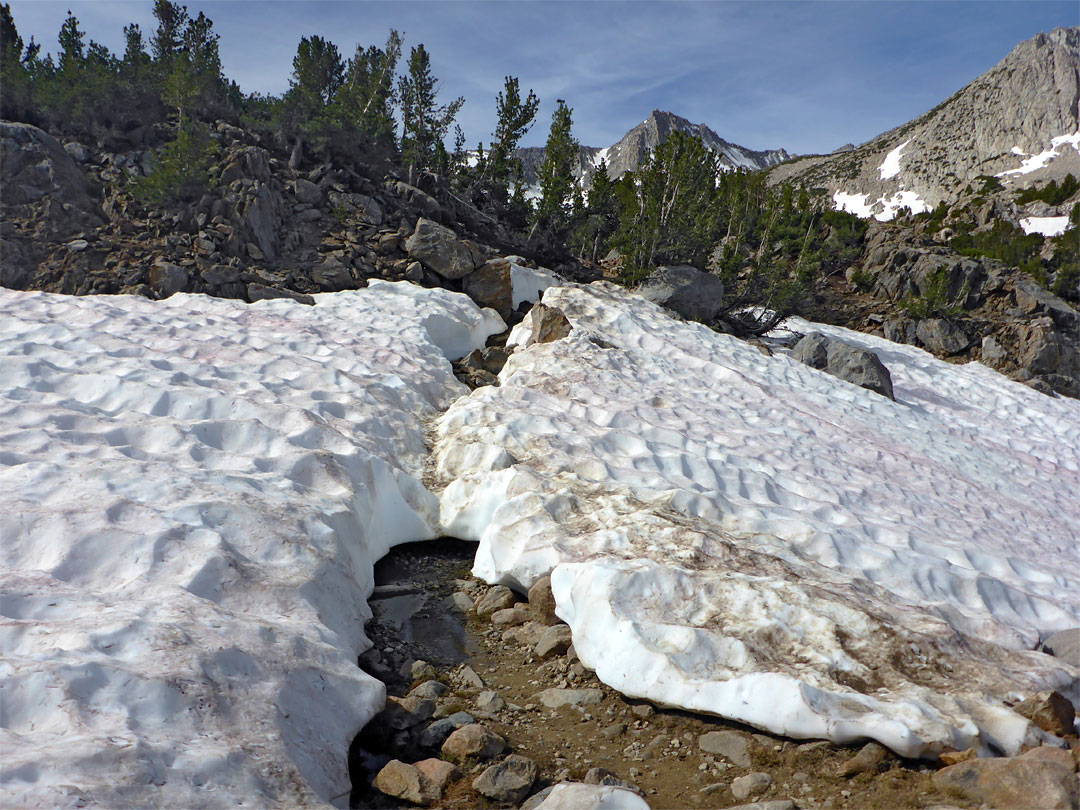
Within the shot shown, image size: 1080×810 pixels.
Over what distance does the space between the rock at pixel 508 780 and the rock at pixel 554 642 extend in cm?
173

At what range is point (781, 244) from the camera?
3228cm

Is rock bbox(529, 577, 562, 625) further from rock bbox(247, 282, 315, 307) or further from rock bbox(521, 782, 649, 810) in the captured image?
rock bbox(247, 282, 315, 307)

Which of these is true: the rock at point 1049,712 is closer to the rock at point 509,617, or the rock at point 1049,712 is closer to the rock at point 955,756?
the rock at point 955,756

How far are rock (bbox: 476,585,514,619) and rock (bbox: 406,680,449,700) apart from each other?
149cm

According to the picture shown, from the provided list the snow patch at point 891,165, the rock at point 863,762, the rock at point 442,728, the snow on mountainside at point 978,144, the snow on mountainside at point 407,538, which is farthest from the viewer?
the snow patch at point 891,165

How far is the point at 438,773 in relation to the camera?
4.71m

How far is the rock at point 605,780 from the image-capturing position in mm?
4617

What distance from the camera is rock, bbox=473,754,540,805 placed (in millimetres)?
4574

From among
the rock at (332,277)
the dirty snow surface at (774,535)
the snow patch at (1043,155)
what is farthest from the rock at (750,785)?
the snow patch at (1043,155)

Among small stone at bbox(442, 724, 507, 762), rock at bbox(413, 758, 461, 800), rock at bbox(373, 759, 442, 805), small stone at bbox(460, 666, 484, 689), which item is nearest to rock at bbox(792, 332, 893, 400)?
small stone at bbox(460, 666, 484, 689)

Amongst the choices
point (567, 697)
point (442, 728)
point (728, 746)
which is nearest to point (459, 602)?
point (567, 697)

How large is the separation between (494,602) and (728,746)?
10.7 ft

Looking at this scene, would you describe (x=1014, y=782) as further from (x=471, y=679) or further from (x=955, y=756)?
(x=471, y=679)

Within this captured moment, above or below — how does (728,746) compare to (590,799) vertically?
below
